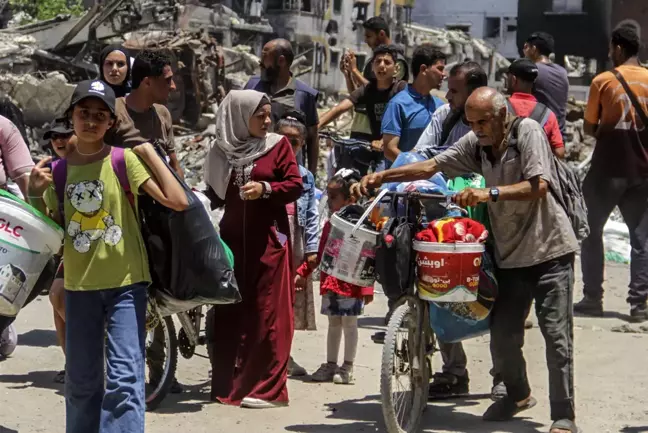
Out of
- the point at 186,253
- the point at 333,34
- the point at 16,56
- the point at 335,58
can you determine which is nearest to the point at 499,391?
the point at 186,253

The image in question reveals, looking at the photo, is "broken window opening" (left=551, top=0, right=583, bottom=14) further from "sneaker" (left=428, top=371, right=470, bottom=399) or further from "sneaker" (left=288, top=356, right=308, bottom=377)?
"sneaker" (left=428, top=371, right=470, bottom=399)

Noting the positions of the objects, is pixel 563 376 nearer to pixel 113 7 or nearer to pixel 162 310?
pixel 162 310

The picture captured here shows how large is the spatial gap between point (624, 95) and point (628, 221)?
1.14 meters

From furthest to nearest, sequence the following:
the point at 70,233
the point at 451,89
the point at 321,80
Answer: the point at 321,80 < the point at 451,89 < the point at 70,233

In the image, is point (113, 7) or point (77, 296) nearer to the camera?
point (77, 296)

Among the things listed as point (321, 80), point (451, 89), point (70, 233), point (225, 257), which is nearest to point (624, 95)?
point (451, 89)

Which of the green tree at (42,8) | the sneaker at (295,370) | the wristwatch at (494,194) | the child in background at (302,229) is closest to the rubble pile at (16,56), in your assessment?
the green tree at (42,8)

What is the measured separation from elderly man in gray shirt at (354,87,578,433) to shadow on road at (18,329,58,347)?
3.45 metres

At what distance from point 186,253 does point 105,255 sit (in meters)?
0.43

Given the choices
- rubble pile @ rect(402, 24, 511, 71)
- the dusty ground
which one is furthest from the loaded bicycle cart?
rubble pile @ rect(402, 24, 511, 71)

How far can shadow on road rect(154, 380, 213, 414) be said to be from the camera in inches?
269

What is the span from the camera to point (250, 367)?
6965mm

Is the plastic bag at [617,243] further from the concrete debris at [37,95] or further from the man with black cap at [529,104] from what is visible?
the concrete debris at [37,95]

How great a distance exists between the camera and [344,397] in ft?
23.7
